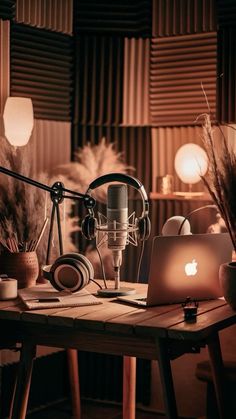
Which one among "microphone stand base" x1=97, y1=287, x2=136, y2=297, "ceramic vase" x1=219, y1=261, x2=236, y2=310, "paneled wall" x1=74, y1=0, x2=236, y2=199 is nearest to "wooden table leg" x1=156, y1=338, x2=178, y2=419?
"ceramic vase" x1=219, y1=261, x2=236, y2=310

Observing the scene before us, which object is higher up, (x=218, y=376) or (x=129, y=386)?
(x=218, y=376)

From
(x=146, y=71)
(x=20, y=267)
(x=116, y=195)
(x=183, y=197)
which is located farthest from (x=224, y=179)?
(x=146, y=71)

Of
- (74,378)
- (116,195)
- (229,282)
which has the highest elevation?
(116,195)

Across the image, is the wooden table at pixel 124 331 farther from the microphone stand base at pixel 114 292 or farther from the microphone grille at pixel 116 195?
A: the microphone grille at pixel 116 195

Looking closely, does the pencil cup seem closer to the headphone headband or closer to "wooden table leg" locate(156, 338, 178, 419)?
the headphone headband

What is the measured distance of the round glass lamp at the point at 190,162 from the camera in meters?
5.29

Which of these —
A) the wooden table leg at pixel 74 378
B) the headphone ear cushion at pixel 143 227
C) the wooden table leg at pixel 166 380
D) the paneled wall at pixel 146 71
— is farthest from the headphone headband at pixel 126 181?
the paneled wall at pixel 146 71

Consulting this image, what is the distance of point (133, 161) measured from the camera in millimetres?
5707

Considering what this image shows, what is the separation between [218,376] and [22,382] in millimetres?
895

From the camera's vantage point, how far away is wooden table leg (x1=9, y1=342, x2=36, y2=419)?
137 inches

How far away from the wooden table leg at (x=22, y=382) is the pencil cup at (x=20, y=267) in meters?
0.54

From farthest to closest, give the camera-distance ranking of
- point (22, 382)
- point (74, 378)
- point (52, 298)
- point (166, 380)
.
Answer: point (74, 378) → point (52, 298) → point (22, 382) → point (166, 380)

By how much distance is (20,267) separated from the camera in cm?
400

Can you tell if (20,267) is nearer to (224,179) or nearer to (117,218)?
(117,218)
